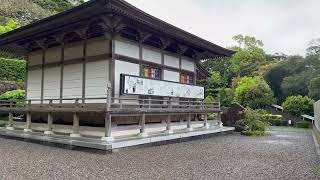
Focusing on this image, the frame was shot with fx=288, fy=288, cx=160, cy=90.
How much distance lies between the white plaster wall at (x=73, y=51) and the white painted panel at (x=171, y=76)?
4.84 meters

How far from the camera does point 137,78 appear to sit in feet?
45.2

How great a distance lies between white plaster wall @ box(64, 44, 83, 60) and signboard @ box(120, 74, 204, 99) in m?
3.06

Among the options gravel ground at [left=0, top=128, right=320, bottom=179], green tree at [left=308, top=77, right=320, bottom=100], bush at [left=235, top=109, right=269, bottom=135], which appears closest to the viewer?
gravel ground at [left=0, top=128, right=320, bottom=179]

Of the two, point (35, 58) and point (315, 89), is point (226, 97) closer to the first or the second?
point (315, 89)

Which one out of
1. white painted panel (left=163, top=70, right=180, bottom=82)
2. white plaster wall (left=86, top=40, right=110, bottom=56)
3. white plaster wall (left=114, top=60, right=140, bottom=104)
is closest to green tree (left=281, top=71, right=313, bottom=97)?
white painted panel (left=163, top=70, right=180, bottom=82)

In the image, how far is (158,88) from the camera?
15102mm

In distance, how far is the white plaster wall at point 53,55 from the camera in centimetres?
1565

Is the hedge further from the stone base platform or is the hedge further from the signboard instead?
the signboard

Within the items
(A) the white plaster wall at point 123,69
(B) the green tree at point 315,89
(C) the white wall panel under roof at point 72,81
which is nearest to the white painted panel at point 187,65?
(A) the white plaster wall at point 123,69

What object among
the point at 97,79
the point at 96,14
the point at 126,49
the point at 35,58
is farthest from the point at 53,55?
the point at 96,14

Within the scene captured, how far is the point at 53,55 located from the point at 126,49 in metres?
4.66

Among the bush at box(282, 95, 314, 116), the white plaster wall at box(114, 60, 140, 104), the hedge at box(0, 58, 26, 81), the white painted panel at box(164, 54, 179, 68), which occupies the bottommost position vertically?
the bush at box(282, 95, 314, 116)

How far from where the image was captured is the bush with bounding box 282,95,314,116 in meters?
31.0

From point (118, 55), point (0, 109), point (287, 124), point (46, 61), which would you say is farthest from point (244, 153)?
point (287, 124)
